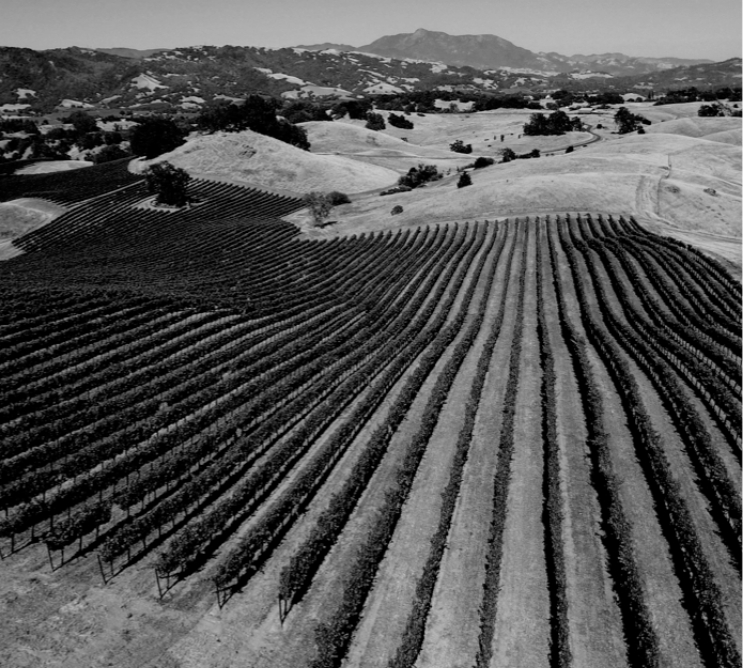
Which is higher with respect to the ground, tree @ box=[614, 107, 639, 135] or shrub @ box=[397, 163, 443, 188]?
tree @ box=[614, 107, 639, 135]

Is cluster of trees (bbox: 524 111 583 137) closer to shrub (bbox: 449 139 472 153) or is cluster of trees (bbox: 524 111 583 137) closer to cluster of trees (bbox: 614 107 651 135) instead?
cluster of trees (bbox: 614 107 651 135)

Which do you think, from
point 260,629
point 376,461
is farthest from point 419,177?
point 260,629

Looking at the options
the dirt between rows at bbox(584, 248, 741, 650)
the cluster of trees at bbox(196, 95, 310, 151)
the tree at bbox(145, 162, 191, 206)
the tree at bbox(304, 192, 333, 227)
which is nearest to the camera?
the dirt between rows at bbox(584, 248, 741, 650)

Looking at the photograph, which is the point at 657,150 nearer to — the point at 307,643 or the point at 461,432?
the point at 461,432

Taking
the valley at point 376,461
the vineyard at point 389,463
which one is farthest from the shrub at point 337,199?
the vineyard at point 389,463

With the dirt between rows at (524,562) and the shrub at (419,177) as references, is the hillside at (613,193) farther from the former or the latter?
the dirt between rows at (524,562)

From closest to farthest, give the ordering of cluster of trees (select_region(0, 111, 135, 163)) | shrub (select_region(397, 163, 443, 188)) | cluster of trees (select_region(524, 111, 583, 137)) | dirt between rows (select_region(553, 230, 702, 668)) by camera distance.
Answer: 1. dirt between rows (select_region(553, 230, 702, 668))
2. shrub (select_region(397, 163, 443, 188))
3. cluster of trees (select_region(0, 111, 135, 163))
4. cluster of trees (select_region(524, 111, 583, 137))

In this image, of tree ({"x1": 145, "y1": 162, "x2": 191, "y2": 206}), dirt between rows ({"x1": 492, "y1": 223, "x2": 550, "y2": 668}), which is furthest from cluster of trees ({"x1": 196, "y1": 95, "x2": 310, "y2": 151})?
dirt between rows ({"x1": 492, "y1": 223, "x2": 550, "y2": 668})

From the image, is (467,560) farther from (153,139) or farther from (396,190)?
(153,139)
